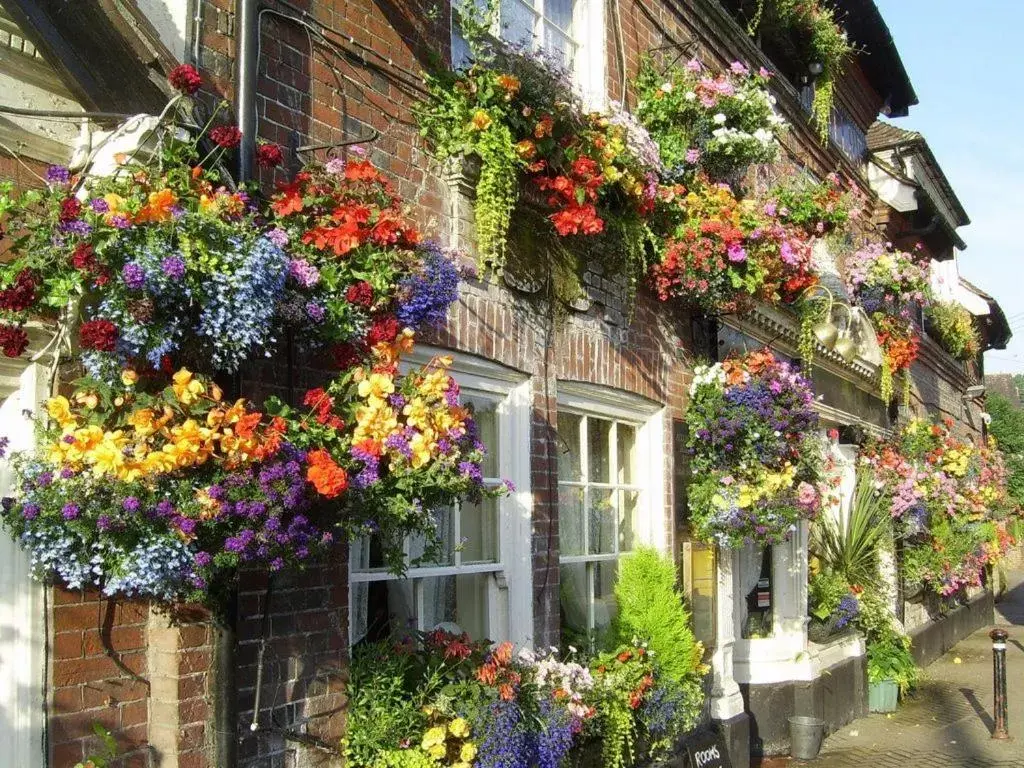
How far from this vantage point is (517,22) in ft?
21.7

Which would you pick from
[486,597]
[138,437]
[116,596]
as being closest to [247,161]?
[138,437]

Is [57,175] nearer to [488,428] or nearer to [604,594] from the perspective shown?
[488,428]

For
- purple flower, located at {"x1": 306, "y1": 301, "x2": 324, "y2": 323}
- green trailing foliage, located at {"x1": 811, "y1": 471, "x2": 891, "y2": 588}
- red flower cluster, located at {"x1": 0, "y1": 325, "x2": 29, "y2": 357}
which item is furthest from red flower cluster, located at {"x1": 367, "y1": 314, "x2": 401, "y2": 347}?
green trailing foliage, located at {"x1": 811, "y1": 471, "x2": 891, "y2": 588}

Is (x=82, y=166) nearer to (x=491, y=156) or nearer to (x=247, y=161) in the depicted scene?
(x=247, y=161)

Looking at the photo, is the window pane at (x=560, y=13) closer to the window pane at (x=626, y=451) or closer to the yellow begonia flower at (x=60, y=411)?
the window pane at (x=626, y=451)

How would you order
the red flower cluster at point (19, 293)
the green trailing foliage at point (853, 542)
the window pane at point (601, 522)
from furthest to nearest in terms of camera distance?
the green trailing foliage at point (853, 542) → the window pane at point (601, 522) → the red flower cluster at point (19, 293)

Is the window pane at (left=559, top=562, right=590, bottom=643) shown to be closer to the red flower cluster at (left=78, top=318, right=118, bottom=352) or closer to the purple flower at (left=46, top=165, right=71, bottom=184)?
the red flower cluster at (left=78, top=318, right=118, bottom=352)

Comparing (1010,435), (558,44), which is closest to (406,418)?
(558,44)

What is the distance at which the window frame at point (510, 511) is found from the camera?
18.4 ft

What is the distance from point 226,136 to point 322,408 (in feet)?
3.36

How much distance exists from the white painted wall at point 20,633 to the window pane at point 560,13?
Answer: 4.56 metres

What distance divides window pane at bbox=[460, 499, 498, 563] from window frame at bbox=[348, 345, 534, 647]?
3cm

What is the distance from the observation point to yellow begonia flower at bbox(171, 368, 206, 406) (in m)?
3.38

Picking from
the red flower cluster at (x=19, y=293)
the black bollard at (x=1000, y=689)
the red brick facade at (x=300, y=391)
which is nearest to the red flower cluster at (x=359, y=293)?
the red brick facade at (x=300, y=391)
